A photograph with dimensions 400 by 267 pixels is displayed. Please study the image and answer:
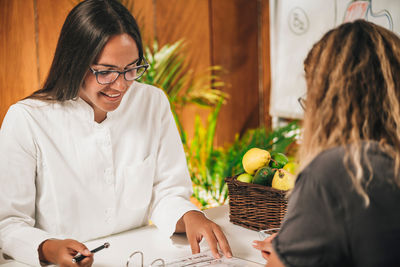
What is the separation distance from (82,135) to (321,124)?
3.22ft

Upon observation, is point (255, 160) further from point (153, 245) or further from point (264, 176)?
point (153, 245)

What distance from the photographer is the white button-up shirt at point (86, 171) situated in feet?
4.43

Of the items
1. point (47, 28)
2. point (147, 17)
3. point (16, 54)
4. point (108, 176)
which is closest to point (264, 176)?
point (108, 176)

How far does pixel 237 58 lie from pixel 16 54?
244cm

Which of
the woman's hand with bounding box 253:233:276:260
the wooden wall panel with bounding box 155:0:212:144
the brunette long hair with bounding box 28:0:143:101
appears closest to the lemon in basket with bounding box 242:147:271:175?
the woman's hand with bounding box 253:233:276:260

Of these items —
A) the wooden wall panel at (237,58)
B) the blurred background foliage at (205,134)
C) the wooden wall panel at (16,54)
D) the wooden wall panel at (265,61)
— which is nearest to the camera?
the wooden wall panel at (16,54)

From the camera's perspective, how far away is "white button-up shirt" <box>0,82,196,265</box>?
1.35 m

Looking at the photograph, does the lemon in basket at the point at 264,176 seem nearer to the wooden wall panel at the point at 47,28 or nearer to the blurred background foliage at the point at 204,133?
the blurred background foliage at the point at 204,133

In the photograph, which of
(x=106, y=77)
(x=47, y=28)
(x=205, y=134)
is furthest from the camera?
(x=205, y=134)

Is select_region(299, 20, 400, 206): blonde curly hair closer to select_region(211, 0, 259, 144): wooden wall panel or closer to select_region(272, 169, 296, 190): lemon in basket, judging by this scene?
select_region(272, 169, 296, 190): lemon in basket

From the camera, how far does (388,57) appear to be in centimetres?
83

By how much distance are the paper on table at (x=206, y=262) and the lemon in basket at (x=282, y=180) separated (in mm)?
309

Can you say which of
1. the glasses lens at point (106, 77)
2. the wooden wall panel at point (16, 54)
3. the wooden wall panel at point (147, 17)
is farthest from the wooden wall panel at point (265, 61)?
the glasses lens at point (106, 77)

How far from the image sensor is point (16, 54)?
234cm
